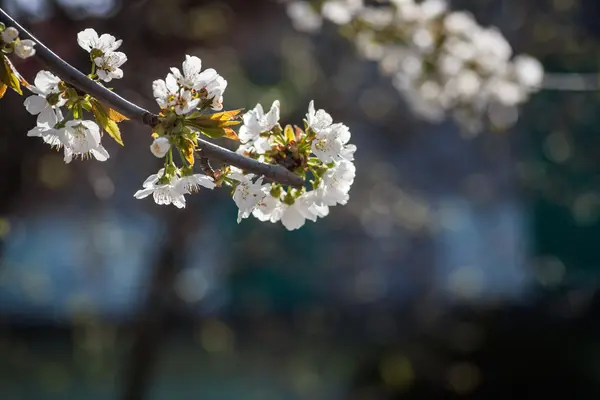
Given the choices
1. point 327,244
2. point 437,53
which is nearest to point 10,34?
point 437,53

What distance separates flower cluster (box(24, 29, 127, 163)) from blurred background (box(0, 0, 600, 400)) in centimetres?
104

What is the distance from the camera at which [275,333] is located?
6711 millimetres

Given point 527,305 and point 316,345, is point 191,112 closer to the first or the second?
point 527,305

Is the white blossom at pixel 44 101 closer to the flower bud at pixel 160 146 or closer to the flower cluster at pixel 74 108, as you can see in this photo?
the flower cluster at pixel 74 108

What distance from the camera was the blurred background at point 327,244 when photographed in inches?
127

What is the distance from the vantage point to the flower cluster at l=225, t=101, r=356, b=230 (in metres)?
1.21

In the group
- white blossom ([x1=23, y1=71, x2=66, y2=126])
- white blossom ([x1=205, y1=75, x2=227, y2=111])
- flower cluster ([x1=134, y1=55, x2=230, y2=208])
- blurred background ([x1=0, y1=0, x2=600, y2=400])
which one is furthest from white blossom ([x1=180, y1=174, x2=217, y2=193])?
blurred background ([x1=0, y1=0, x2=600, y2=400])

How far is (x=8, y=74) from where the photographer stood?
3.73 feet

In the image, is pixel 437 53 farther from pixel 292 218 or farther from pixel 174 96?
pixel 174 96

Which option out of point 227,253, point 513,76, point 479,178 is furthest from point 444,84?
point 479,178

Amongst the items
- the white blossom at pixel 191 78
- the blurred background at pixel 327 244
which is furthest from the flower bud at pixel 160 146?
the blurred background at pixel 327 244

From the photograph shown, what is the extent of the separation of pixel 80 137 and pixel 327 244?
539cm

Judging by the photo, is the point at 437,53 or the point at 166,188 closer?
the point at 166,188

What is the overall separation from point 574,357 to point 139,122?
14.1 ft
